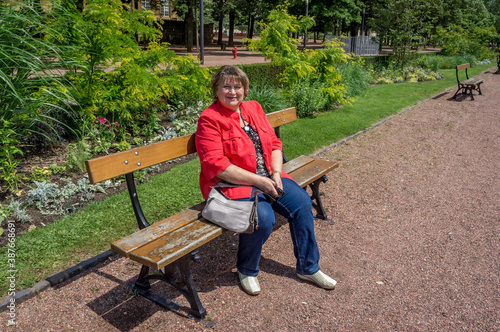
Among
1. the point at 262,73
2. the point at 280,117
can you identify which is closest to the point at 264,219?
the point at 280,117

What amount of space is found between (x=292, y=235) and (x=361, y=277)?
658 millimetres

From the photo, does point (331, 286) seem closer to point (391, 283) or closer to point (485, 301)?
point (391, 283)

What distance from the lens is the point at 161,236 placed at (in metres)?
2.56

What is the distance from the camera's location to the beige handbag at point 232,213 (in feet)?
8.60

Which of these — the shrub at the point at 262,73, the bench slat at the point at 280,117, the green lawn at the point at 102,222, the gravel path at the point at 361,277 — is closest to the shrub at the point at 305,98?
the shrub at the point at 262,73

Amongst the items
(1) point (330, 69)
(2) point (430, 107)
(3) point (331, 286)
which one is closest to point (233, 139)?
(3) point (331, 286)

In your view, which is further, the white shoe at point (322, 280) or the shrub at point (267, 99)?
the shrub at point (267, 99)

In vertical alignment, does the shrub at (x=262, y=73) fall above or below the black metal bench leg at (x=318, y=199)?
above

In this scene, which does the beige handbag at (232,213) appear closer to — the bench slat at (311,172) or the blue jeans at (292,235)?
the blue jeans at (292,235)

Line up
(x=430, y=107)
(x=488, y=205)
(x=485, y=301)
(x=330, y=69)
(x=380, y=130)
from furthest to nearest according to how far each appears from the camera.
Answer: (x=430, y=107) < (x=330, y=69) < (x=380, y=130) < (x=488, y=205) < (x=485, y=301)

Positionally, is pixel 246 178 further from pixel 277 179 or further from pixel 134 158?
pixel 134 158

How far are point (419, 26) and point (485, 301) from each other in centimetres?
1664

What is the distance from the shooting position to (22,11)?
12.0 ft

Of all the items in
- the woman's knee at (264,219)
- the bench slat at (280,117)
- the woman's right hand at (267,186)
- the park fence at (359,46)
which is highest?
the park fence at (359,46)
